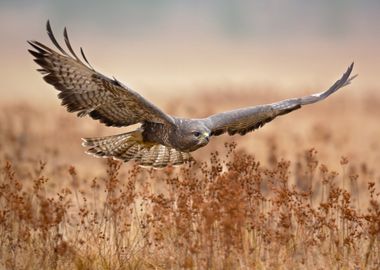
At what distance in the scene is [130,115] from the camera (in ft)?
30.8

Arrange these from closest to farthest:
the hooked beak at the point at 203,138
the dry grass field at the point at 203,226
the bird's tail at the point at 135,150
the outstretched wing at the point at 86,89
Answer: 1. the dry grass field at the point at 203,226
2. the outstretched wing at the point at 86,89
3. the hooked beak at the point at 203,138
4. the bird's tail at the point at 135,150

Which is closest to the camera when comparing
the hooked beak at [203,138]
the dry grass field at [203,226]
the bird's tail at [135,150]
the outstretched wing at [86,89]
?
the dry grass field at [203,226]

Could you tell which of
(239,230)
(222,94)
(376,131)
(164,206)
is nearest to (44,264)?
(164,206)

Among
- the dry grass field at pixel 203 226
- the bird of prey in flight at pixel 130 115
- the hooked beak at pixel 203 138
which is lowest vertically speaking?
the dry grass field at pixel 203 226

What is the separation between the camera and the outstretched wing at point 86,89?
8622 mm

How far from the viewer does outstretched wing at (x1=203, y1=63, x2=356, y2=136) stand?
991cm

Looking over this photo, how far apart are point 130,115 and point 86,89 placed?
0.70 m

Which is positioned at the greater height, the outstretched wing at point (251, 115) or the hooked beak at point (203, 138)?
the outstretched wing at point (251, 115)

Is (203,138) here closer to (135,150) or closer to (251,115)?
(251,115)

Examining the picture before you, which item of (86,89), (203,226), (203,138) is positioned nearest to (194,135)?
(203,138)

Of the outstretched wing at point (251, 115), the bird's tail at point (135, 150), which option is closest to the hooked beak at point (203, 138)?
the outstretched wing at point (251, 115)

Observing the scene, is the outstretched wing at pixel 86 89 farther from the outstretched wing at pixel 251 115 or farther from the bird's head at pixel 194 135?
the outstretched wing at pixel 251 115

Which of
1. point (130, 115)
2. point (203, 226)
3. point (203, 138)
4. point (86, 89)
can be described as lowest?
point (203, 226)

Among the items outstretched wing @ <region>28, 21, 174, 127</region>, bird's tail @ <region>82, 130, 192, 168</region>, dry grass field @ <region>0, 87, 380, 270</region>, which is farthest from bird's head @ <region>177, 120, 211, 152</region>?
dry grass field @ <region>0, 87, 380, 270</region>
